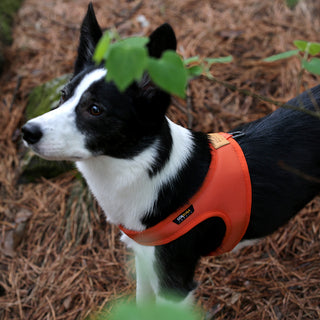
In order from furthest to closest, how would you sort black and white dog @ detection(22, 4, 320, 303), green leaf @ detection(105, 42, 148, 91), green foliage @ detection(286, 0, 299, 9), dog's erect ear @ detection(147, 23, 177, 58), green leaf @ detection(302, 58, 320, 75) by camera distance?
green foliage @ detection(286, 0, 299, 9)
black and white dog @ detection(22, 4, 320, 303)
dog's erect ear @ detection(147, 23, 177, 58)
green leaf @ detection(302, 58, 320, 75)
green leaf @ detection(105, 42, 148, 91)

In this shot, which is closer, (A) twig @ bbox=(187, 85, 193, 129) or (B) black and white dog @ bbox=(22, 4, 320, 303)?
(B) black and white dog @ bbox=(22, 4, 320, 303)

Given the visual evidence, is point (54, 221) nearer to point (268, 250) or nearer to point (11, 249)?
point (11, 249)

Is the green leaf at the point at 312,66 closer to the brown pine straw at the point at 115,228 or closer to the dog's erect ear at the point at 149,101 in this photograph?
the dog's erect ear at the point at 149,101

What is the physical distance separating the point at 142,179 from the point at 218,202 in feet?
1.45

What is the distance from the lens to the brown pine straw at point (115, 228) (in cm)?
286

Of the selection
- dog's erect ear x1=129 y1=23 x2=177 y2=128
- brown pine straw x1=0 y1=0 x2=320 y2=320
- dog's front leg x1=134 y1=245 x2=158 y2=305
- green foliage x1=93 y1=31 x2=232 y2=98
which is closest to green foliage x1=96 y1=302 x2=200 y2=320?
green foliage x1=93 y1=31 x2=232 y2=98

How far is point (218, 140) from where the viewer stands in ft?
7.33

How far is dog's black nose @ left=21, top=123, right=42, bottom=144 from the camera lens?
1.74m

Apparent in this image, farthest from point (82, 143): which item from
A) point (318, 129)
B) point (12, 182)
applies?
point (12, 182)

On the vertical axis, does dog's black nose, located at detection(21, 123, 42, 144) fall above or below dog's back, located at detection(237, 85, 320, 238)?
above

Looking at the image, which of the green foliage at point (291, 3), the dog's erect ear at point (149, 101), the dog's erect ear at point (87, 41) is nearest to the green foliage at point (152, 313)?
the dog's erect ear at point (149, 101)

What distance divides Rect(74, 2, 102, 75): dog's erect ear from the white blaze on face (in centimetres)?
27

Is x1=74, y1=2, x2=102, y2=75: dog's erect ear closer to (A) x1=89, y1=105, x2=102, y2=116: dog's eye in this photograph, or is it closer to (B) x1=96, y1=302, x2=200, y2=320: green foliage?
(A) x1=89, y1=105, x2=102, y2=116: dog's eye

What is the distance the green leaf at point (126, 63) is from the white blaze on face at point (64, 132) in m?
0.92
